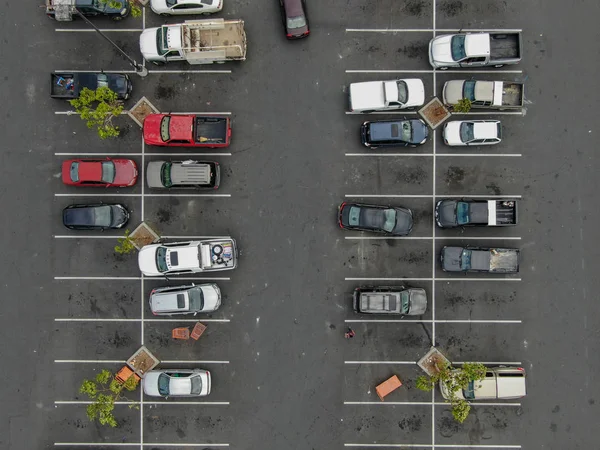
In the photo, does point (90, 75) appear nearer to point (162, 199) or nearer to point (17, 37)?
point (17, 37)

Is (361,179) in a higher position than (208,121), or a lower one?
lower

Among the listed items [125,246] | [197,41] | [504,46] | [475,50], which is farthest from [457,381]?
[197,41]

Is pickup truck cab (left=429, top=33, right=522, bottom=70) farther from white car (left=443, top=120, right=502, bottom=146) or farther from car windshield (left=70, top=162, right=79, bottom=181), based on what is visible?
car windshield (left=70, top=162, right=79, bottom=181)

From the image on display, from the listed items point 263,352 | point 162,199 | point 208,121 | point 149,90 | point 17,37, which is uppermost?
point 17,37

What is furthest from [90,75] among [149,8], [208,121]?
[208,121]

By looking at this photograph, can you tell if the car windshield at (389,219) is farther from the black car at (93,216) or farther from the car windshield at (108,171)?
the car windshield at (108,171)

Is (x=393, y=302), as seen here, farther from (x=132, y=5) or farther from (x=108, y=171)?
(x=132, y=5)
